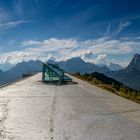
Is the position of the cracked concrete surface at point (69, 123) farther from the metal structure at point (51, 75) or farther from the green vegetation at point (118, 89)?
the metal structure at point (51, 75)

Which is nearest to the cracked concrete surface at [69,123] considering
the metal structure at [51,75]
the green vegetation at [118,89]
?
the green vegetation at [118,89]

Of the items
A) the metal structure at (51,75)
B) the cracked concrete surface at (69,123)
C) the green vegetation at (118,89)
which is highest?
the metal structure at (51,75)

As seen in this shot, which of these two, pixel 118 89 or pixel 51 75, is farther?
pixel 118 89

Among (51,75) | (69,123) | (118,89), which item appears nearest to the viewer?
(69,123)

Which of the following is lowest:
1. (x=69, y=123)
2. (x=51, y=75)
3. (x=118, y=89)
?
(x=118, y=89)

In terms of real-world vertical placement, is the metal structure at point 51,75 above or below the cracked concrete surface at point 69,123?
above

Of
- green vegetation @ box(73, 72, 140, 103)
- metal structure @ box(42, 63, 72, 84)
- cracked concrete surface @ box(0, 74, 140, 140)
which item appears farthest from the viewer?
metal structure @ box(42, 63, 72, 84)

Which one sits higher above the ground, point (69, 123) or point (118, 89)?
point (69, 123)

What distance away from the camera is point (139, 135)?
7.67 metres

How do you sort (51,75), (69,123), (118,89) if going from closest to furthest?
(69,123) → (51,75) → (118,89)

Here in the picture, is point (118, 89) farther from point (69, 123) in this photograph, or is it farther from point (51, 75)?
point (69, 123)

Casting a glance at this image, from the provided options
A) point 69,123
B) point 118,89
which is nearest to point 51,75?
point 118,89

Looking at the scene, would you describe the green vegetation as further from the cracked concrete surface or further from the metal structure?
Answer: the cracked concrete surface

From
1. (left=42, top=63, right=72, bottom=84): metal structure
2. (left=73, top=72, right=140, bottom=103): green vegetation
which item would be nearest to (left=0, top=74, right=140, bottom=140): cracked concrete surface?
→ (left=73, top=72, right=140, bottom=103): green vegetation
